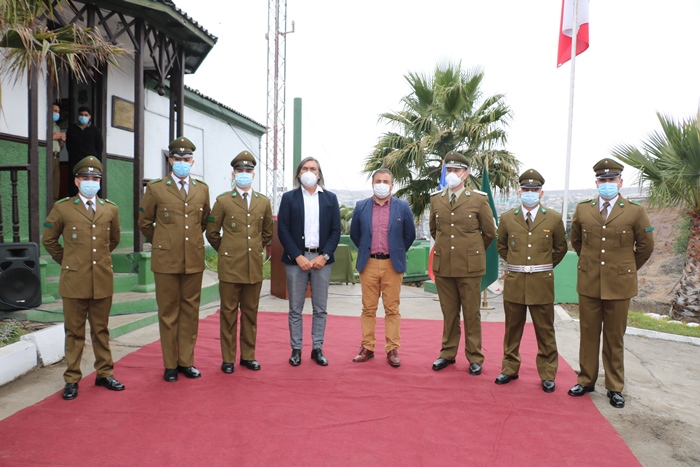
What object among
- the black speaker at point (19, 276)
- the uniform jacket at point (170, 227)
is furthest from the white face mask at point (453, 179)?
the black speaker at point (19, 276)

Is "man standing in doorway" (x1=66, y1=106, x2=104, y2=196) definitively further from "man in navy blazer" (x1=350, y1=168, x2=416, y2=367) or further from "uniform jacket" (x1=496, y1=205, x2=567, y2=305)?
"uniform jacket" (x1=496, y1=205, x2=567, y2=305)

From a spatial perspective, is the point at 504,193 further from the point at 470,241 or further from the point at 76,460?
the point at 76,460

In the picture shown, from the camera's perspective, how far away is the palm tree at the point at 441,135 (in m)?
11.8

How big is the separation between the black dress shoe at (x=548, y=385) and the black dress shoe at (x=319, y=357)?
1.83 metres

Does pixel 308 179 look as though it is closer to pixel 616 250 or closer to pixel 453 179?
pixel 453 179

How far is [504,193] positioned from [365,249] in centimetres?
815

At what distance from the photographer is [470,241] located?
459 centimetres

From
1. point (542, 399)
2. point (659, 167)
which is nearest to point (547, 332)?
point (542, 399)

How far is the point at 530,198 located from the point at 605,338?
3.99ft

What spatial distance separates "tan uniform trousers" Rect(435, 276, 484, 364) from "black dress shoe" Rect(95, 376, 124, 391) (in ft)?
8.71

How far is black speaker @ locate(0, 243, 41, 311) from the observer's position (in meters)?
5.14

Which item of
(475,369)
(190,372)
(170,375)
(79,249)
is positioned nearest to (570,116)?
(475,369)

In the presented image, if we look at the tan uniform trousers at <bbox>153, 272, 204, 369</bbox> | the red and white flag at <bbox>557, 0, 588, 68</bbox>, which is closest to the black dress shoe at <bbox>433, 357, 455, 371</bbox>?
the tan uniform trousers at <bbox>153, 272, 204, 369</bbox>

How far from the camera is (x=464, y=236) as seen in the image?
4.61 metres
